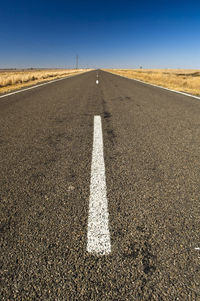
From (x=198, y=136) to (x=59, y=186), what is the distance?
2.67 metres

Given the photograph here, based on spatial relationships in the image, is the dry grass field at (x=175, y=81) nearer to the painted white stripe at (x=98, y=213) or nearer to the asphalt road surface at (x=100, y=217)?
the asphalt road surface at (x=100, y=217)

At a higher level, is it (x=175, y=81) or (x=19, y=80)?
(x=175, y=81)

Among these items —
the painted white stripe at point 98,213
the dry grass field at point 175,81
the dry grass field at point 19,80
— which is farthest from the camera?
the dry grass field at point 19,80

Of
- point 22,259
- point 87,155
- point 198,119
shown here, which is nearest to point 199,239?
point 22,259

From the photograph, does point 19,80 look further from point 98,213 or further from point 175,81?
point 98,213

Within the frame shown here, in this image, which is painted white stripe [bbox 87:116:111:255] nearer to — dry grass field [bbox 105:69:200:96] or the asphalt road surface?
the asphalt road surface

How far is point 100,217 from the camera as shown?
1.53 metres

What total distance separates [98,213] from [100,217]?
1.8 inches

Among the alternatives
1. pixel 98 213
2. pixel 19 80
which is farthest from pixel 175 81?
pixel 98 213

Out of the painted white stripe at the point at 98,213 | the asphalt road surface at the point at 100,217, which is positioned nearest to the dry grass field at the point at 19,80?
the asphalt road surface at the point at 100,217

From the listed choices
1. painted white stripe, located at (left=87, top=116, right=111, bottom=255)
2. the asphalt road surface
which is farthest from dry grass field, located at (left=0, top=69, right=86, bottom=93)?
painted white stripe, located at (left=87, top=116, right=111, bottom=255)

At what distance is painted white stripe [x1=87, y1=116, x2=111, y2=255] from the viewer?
4.20 feet

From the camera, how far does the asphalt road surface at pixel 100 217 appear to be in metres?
1.07

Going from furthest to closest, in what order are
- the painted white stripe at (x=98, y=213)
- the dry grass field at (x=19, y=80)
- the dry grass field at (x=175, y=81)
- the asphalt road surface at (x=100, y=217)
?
the dry grass field at (x=19, y=80) < the dry grass field at (x=175, y=81) < the painted white stripe at (x=98, y=213) < the asphalt road surface at (x=100, y=217)
